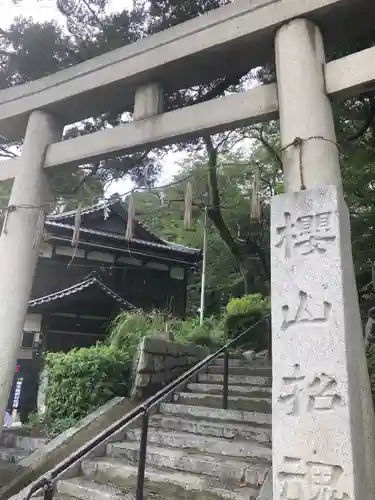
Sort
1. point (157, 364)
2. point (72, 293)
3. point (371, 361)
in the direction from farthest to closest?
point (72, 293) < point (371, 361) < point (157, 364)

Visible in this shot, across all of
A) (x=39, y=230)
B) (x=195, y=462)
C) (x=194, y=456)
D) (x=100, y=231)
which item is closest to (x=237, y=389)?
(x=194, y=456)

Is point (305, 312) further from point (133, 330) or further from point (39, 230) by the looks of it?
point (133, 330)

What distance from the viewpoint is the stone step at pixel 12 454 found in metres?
6.23

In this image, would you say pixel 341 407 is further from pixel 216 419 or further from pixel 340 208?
pixel 216 419

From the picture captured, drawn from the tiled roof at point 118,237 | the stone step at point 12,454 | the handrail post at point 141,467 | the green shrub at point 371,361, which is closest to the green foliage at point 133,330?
the stone step at point 12,454

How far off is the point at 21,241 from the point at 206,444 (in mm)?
3144

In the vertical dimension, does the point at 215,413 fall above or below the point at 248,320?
below

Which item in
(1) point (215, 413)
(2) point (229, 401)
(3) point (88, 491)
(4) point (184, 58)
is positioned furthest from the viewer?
(2) point (229, 401)

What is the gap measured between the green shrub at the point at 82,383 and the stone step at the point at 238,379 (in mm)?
1351

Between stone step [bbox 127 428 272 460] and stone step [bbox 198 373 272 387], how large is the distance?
175 cm

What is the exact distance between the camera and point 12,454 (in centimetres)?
651

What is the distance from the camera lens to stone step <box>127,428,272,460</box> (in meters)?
4.67

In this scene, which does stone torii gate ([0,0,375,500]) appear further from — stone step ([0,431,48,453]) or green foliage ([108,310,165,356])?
green foliage ([108,310,165,356])

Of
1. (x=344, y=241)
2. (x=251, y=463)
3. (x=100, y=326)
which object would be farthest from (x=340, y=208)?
(x=100, y=326)
